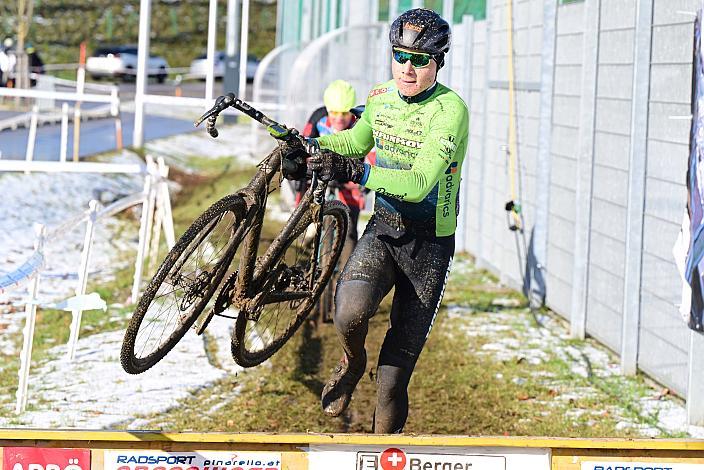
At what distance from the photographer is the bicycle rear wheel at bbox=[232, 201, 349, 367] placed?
23.0ft

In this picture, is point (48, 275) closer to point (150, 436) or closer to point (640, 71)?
point (640, 71)

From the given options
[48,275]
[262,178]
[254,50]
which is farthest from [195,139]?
[254,50]

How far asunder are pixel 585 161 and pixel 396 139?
5.01 metres

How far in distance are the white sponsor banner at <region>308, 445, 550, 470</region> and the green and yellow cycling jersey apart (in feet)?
4.14

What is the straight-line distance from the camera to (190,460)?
209 inches

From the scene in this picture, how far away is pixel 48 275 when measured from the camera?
534 inches

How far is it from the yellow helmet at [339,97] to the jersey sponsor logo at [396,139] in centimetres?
388

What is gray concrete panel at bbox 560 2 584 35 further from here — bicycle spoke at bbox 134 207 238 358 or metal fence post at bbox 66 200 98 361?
bicycle spoke at bbox 134 207 238 358

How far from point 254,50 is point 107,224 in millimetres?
46556

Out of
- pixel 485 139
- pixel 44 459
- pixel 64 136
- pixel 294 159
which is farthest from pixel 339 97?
pixel 64 136

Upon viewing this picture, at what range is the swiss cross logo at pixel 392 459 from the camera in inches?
210

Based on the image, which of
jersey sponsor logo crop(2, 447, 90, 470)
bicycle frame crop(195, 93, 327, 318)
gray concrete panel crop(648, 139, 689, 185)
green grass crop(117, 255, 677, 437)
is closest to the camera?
jersey sponsor logo crop(2, 447, 90, 470)

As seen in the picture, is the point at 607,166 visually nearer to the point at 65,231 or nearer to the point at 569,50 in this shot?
the point at 569,50

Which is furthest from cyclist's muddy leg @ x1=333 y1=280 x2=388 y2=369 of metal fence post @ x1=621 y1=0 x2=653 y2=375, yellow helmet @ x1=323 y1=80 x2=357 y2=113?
yellow helmet @ x1=323 y1=80 x2=357 y2=113
